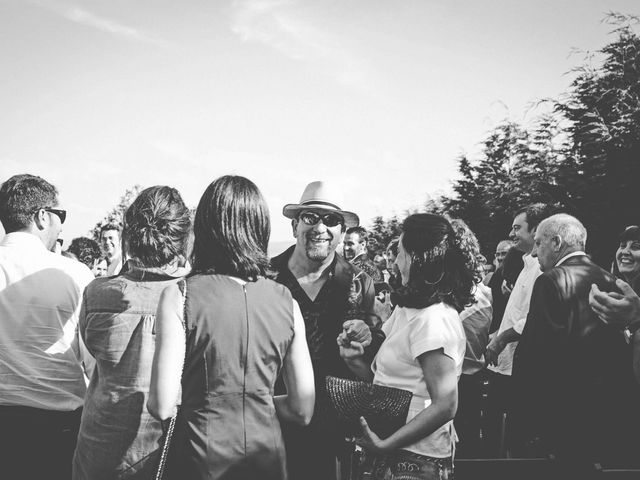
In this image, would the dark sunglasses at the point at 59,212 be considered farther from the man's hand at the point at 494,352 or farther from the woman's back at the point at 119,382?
the man's hand at the point at 494,352

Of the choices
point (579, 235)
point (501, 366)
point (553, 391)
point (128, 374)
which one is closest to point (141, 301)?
point (128, 374)

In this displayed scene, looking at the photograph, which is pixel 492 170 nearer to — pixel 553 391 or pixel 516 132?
Result: pixel 516 132

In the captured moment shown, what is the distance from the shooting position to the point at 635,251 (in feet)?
13.6

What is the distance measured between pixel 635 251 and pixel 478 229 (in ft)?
40.0

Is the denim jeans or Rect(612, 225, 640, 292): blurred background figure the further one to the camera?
Rect(612, 225, 640, 292): blurred background figure

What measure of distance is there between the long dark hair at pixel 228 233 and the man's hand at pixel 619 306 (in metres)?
2.11

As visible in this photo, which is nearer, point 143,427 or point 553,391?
point 143,427

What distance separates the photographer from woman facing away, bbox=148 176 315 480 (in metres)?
1.67

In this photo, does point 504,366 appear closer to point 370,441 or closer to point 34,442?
point 370,441

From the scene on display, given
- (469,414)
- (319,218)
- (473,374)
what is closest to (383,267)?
(469,414)

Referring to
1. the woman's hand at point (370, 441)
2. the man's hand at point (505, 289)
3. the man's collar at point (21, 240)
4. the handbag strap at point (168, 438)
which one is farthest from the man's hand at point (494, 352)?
the man's collar at point (21, 240)

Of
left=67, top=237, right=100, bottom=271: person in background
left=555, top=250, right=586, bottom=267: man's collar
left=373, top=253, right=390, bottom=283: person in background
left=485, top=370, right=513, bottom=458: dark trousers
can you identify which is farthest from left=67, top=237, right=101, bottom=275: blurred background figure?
left=555, top=250, right=586, bottom=267: man's collar

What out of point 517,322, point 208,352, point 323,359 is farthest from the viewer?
point 517,322

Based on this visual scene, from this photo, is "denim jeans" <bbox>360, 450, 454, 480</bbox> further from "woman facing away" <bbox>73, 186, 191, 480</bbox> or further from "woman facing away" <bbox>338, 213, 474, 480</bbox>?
"woman facing away" <bbox>73, 186, 191, 480</bbox>
